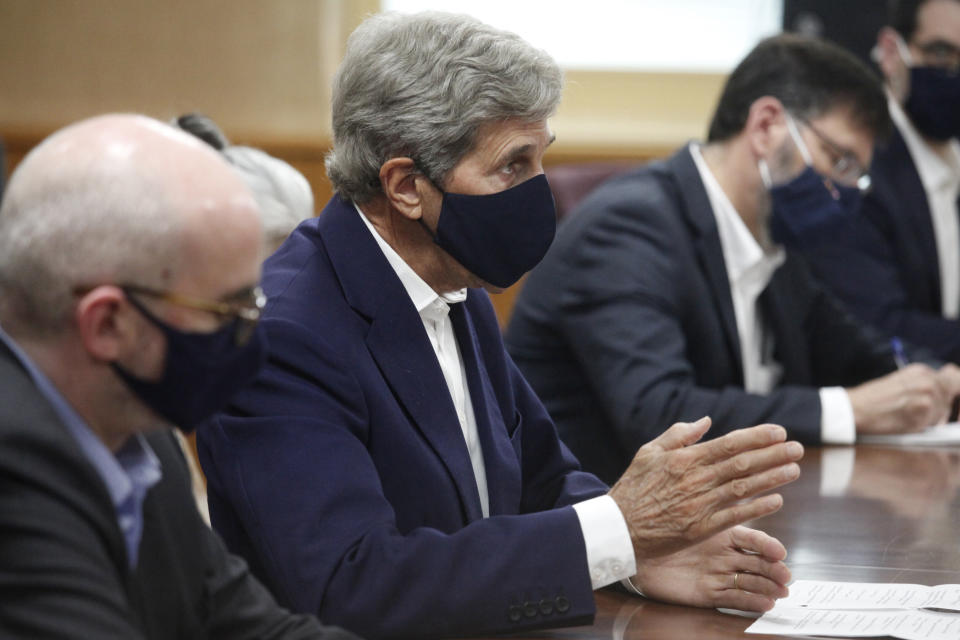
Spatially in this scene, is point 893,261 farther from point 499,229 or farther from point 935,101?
point 499,229

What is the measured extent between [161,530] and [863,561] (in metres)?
1.05

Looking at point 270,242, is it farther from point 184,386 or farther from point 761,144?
point 184,386

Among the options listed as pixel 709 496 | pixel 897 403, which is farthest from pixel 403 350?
pixel 897 403

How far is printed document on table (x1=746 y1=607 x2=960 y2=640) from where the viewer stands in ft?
4.93

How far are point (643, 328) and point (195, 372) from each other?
1.60 metres

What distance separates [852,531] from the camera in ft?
6.60

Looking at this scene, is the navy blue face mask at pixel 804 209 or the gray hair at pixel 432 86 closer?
the gray hair at pixel 432 86

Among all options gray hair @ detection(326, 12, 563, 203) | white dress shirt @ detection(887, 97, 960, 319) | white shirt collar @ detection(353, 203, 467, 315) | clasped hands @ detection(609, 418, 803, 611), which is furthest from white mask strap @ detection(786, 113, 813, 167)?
clasped hands @ detection(609, 418, 803, 611)

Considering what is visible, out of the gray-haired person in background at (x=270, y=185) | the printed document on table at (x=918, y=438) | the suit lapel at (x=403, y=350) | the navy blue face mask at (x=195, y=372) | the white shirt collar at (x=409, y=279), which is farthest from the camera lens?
the printed document on table at (x=918, y=438)

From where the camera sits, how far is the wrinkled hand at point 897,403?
107 inches

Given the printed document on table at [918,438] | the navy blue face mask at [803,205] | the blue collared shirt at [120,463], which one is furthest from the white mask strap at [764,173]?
the blue collared shirt at [120,463]

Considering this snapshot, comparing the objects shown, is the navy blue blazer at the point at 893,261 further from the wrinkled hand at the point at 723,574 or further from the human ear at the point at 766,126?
the wrinkled hand at the point at 723,574

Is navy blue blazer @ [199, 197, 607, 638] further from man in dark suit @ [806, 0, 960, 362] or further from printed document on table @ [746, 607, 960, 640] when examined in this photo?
man in dark suit @ [806, 0, 960, 362]

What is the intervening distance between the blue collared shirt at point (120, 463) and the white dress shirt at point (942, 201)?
3377 mm
